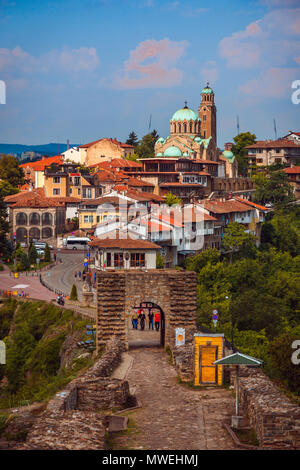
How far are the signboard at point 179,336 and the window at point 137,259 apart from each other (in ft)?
77.5

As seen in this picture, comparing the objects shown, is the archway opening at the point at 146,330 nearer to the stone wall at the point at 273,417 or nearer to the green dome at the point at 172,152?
the stone wall at the point at 273,417

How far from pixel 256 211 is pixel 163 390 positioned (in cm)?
5188

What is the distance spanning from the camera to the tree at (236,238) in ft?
187

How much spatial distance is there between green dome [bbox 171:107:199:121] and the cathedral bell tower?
401cm

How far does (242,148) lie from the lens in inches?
3826

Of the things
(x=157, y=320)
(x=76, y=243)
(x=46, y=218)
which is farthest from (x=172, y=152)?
(x=157, y=320)

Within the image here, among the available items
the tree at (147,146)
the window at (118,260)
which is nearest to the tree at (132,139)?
the tree at (147,146)

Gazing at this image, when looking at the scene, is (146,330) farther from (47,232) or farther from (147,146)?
(147,146)

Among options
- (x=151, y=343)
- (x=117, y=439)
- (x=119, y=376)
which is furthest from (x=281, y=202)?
(x=117, y=439)

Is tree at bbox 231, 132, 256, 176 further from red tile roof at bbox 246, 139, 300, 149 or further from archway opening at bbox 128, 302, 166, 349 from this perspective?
archway opening at bbox 128, 302, 166, 349

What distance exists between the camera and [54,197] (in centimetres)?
6569

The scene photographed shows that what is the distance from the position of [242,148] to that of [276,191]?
843 inches

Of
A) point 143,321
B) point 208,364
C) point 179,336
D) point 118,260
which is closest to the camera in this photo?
point 208,364

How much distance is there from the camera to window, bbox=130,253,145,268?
42906 millimetres
